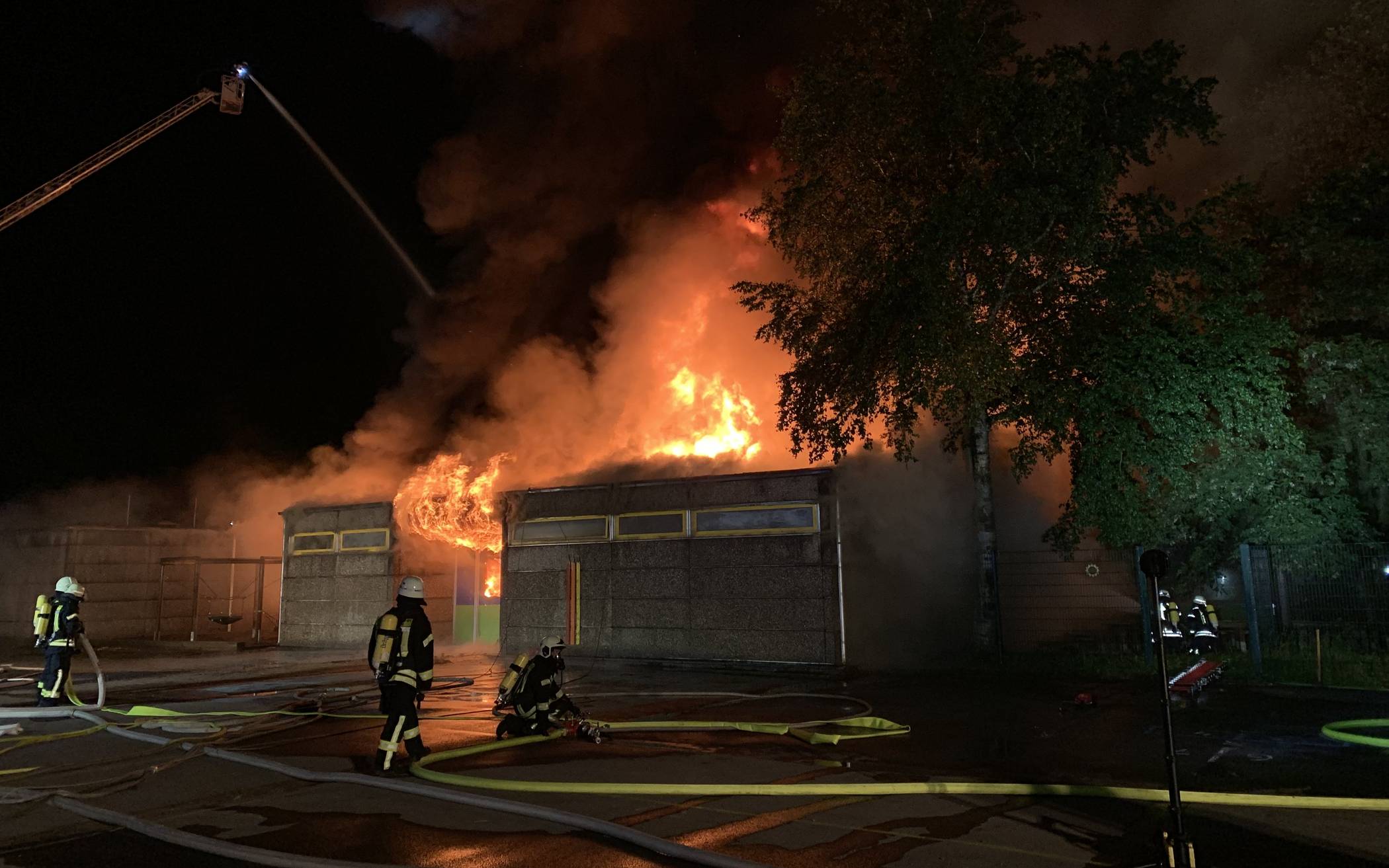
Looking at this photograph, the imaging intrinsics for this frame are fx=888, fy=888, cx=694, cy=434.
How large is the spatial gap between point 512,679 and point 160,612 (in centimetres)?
2005

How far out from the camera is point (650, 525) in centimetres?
1678

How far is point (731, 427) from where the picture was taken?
75.7ft

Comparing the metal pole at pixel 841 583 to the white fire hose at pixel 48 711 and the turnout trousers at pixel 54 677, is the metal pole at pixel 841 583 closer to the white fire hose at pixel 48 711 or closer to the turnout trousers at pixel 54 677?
the white fire hose at pixel 48 711

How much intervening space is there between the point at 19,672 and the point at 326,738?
11263 mm

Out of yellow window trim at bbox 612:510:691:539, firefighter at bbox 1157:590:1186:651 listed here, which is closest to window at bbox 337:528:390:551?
yellow window trim at bbox 612:510:691:539

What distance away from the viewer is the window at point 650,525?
16.5 metres

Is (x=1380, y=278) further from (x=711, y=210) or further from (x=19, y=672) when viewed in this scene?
(x=19, y=672)

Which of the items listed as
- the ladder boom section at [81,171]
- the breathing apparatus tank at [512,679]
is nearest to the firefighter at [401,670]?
the breathing apparatus tank at [512,679]

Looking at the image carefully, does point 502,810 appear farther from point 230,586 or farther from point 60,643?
point 230,586

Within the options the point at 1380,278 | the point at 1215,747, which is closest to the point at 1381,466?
the point at 1380,278

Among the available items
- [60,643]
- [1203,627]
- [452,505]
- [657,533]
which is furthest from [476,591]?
[1203,627]

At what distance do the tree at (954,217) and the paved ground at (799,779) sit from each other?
485 centimetres

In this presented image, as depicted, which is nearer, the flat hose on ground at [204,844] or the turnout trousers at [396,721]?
the flat hose on ground at [204,844]

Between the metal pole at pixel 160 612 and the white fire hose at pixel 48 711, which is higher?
the metal pole at pixel 160 612
